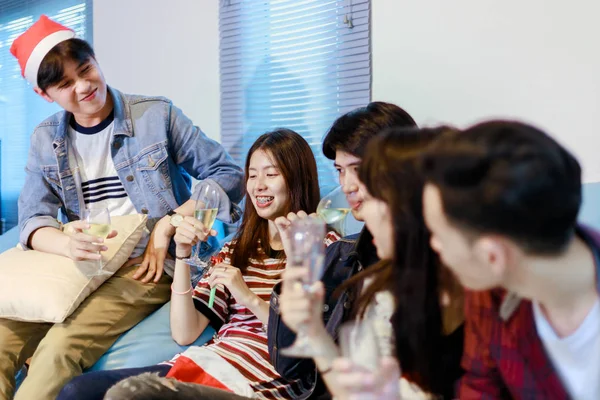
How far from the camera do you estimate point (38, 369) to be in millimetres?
1780

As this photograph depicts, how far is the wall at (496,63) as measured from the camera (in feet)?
6.55

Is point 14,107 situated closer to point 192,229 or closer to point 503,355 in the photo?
point 192,229

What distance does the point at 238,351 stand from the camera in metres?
1.63

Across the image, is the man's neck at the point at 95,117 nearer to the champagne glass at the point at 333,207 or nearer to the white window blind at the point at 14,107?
the champagne glass at the point at 333,207

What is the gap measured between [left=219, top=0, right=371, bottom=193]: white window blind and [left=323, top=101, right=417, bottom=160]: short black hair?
0.95m

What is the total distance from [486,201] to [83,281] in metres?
1.54

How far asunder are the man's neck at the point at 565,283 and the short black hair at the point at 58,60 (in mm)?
1805

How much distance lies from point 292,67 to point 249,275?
1.27 m

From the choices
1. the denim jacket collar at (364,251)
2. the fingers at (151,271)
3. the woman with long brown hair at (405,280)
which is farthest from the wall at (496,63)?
the fingers at (151,271)

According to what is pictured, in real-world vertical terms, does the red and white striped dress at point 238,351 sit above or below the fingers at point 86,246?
below

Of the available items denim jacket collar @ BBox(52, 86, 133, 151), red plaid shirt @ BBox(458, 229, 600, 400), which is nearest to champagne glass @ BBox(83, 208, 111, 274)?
denim jacket collar @ BBox(52, 86, 133, 151)

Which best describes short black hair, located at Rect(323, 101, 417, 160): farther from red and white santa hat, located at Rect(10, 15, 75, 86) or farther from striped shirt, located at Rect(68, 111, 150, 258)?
red and white santa hat, located at Rect(10, 15, 75, 86)

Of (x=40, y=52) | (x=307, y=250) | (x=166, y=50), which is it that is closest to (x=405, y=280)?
(x=307, y=250)

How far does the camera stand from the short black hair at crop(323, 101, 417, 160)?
152cm
